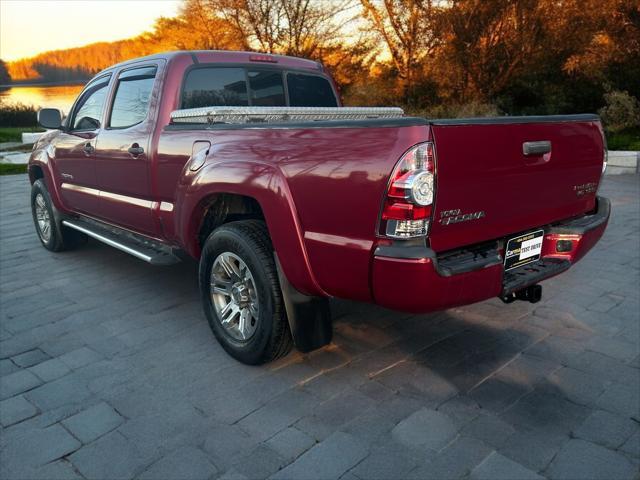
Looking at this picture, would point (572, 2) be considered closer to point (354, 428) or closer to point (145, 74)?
point (145, 74)

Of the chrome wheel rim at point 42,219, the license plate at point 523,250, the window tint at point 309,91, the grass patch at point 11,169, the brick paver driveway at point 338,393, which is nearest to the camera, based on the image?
the brick paver driveway at point 338,393

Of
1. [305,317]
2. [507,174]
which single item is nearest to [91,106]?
[305,317]

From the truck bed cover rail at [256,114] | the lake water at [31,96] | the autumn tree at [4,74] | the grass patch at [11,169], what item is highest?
the autumn tree at [4,74]

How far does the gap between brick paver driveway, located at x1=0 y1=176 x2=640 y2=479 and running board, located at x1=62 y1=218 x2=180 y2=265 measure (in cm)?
47

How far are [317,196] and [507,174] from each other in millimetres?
938

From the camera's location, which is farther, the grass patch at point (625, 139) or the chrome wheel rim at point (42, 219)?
the grass patch at point (625, 139)

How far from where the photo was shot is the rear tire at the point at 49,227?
5.64m

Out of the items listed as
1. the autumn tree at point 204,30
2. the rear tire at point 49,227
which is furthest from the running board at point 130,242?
the autumn tree at point 204,30

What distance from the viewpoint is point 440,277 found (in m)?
2.31

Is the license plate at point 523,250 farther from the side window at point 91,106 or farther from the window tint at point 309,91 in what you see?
the side window at point 91,106

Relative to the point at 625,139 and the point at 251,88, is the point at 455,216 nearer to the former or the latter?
the point at 251,88

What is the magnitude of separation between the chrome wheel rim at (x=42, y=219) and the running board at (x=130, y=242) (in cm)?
66

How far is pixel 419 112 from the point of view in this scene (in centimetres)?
1725

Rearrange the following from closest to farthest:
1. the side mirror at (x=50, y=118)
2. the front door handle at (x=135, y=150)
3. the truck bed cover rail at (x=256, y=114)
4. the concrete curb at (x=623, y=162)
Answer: the truck bed cover rail at (x=256, y=114) < the front door handle at (x=135, y=150) < the side mirror at (x=50, y=118) < the concrete curb at (x=623, y=162)
